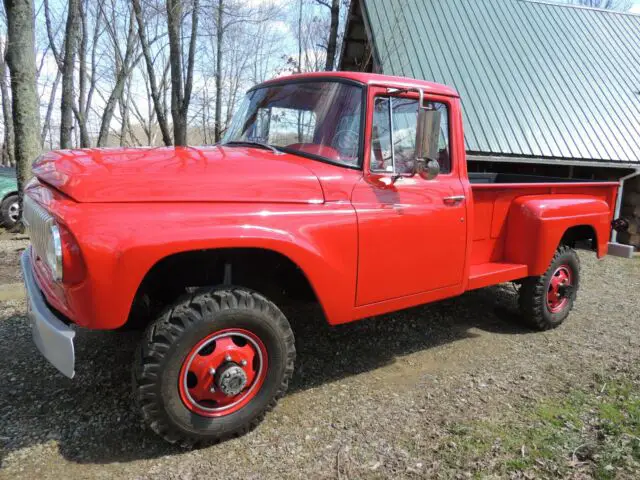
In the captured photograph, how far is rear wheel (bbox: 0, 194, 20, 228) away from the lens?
9.13 meters

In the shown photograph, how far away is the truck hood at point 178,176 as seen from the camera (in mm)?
2432

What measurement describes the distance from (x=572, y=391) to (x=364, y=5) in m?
9.47

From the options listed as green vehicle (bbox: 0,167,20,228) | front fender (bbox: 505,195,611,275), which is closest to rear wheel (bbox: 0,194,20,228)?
green vehicle (bbox: 0,167,20,228)

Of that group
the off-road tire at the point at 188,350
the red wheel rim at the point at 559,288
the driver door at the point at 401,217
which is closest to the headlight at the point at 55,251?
the off-road tire at the point at 188,350

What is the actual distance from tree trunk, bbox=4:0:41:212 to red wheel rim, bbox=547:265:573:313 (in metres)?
7.78

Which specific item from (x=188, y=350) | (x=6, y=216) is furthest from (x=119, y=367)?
(x=6, y=216)

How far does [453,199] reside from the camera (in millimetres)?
3584

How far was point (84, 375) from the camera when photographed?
336 centimetres

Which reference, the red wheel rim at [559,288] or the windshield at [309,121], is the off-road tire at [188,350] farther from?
the red wheel rim at [559,288]

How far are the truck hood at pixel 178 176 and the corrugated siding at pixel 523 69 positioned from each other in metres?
6.63

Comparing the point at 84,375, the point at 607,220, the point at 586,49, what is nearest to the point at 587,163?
the point at 586,49

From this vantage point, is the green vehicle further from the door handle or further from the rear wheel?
the door handle

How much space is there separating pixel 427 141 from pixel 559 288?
255 centimetres

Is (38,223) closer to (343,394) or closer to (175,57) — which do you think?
(343,394)
